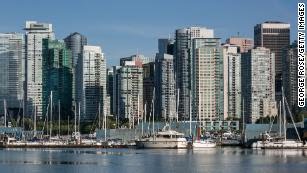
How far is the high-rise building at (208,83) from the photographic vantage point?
7525 inches

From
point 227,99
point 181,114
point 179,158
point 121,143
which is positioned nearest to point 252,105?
point 227,99

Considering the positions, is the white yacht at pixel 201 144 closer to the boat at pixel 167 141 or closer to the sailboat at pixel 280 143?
the boat at pixel 167 141

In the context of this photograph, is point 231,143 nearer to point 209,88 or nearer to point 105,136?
point 105,136

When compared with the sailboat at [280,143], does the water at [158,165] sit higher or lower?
lower

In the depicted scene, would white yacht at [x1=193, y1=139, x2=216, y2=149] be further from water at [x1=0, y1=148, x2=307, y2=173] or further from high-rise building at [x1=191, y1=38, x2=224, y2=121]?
high-rise building at [x1=191, y1=38, x2=224, y2=121]

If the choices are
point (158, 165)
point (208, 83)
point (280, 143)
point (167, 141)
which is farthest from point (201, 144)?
point (208, 83)

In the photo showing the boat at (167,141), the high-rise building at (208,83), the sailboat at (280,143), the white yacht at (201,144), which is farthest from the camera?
the high-rise building at (208,83)

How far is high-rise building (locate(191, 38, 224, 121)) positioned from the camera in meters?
191

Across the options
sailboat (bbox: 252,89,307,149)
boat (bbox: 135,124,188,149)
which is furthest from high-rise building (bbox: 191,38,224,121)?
boat (bbox: 135,124,188,149)

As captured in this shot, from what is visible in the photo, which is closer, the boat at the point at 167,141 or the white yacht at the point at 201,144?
the boat at the point at 167,141

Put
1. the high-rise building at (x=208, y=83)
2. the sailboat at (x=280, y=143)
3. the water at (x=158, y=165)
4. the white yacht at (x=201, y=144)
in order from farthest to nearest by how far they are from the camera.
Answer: the high-rise building at (x=208, y=83)
the white yacht at (x=201, y=144)
the sailboat at (x=280, y=143)
the water at (x=158, y=165)

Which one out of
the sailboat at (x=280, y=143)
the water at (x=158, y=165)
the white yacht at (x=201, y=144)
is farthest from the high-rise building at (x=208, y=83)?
the water at (x=158, y=165)

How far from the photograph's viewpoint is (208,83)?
195 metres

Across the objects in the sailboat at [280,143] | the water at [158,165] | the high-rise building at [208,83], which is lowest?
the water at [158,165]
